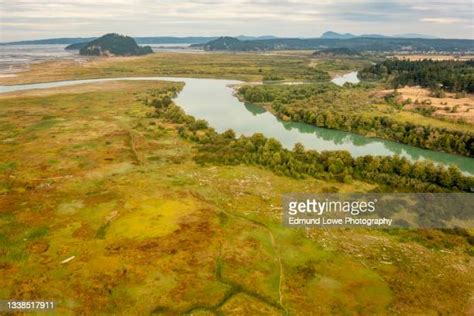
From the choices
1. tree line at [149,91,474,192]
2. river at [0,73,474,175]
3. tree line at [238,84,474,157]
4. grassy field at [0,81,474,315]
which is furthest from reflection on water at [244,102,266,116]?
grassy field at [0,81,474,315]

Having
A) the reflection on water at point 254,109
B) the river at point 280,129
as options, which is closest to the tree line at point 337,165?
the river at point 280,129

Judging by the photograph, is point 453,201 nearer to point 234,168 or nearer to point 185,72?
point 234,168

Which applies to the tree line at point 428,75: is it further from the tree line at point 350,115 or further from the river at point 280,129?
the river at point 280,129

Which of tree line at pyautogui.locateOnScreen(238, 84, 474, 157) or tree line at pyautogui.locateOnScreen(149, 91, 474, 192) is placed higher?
tree line at pyautogui.locateOnScreen(238, 84, 474, 157)

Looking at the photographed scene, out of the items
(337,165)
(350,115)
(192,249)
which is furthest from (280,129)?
(192,249)

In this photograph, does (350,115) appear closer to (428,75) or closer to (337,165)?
(337,165)

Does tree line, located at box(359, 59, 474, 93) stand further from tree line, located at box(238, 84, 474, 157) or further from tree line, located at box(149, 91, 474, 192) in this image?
tree line, located at box(149, 91, 474, 192)
